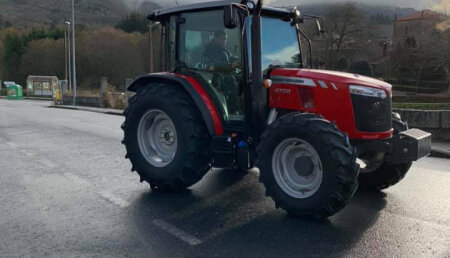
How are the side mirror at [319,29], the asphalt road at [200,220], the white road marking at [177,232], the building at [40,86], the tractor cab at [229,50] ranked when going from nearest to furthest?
Result: the asphalt road at [200,220] < the white road marking at [177,232] < the tractor cab at [229,50] < the side mirror at [319,29] < the building at [40,86]

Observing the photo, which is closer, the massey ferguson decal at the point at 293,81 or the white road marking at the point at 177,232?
the white road marking at the point at 177,232

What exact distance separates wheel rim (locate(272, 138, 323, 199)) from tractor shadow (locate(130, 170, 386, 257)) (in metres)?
0.33

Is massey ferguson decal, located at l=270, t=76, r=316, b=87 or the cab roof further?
the cab roof

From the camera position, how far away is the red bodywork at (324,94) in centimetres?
501

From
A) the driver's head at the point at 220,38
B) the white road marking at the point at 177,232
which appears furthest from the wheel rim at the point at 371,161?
the white road marking at the point at 177,232

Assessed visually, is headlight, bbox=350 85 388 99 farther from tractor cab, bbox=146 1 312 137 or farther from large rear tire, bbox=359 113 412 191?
tractor cab, bbox=146 1 312 137

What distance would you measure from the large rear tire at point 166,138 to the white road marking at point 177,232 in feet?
3.05

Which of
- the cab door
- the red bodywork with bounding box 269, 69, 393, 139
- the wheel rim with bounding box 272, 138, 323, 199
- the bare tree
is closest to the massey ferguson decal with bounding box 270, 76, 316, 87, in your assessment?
the red bodywork with bounding box 269, 69, 393, 139

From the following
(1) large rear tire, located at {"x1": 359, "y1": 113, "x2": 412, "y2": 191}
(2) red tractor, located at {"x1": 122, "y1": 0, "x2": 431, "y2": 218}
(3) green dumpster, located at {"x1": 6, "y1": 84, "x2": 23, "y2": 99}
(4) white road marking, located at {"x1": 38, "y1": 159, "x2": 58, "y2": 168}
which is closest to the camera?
(2) red tractor, located at {"x1": 122, "y1": 0, "x2": 431, "y2": 218}

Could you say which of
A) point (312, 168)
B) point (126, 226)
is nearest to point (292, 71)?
point (312, 168)

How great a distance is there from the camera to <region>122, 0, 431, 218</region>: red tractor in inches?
189

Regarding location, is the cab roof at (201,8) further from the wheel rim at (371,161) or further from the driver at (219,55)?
the wheel rim at (371,161)

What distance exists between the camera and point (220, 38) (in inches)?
232

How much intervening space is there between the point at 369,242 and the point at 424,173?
3924 millimetres
